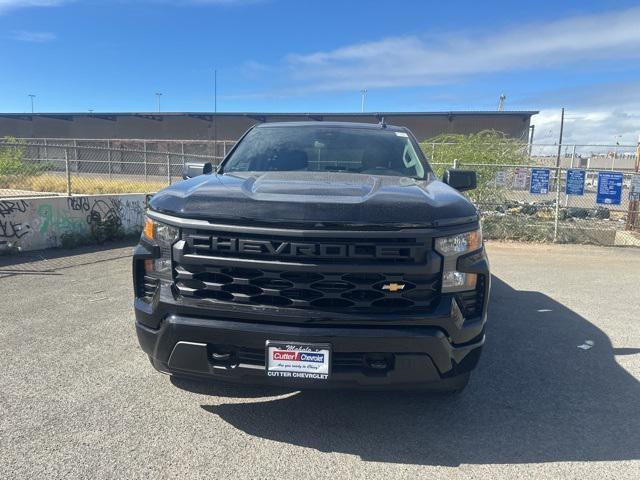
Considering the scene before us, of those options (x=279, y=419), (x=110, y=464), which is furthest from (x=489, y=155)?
(x=110, y=464)

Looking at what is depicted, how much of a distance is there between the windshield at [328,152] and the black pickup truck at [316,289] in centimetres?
121

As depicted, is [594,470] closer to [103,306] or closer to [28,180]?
[103,306]

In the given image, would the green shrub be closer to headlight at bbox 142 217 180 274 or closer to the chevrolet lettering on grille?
the chevrolet lettering on grille

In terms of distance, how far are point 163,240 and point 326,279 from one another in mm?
962

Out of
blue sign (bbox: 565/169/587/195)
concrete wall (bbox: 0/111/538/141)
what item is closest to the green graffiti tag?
blue sign (bbox: 565/169/587/195)

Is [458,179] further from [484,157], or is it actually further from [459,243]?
[484,157]

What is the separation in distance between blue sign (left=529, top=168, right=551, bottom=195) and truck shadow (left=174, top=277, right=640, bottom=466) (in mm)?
8466

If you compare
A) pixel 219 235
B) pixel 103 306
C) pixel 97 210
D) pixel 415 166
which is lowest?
pixel 103 306

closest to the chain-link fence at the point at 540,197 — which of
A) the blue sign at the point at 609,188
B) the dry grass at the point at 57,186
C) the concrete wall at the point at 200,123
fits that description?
the blue sign at the point at 609,188

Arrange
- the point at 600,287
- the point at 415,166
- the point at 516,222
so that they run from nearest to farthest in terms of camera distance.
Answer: the point at 415,166, the point at 600,287, the point at 516,222

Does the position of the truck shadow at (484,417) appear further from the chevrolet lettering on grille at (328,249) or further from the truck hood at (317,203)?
the truck hood at (317,203)

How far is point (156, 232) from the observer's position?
2.82 meters

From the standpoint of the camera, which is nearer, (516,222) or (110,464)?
(110,464)

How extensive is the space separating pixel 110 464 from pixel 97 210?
805 centimetres
